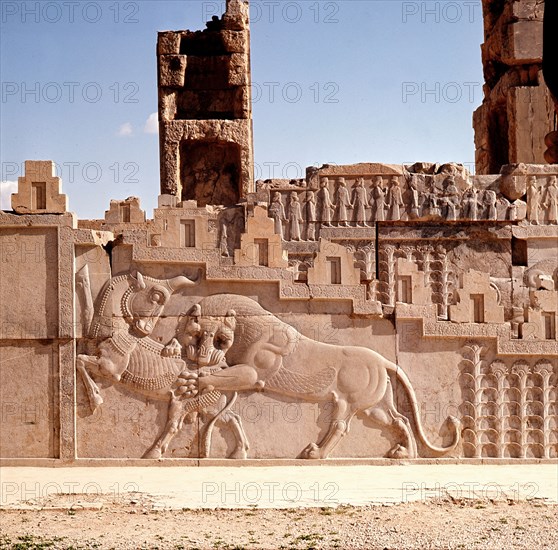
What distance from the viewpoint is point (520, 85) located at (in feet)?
59.4

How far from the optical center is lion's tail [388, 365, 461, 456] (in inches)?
434

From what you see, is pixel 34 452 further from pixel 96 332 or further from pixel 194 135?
pixel 194 135

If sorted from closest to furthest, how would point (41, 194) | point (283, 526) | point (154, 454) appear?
point (283, 526), point (154, 454), point (41, 194)

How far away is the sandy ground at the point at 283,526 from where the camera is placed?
8008mm

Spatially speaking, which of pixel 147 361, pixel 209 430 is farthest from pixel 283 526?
pixel 147 361

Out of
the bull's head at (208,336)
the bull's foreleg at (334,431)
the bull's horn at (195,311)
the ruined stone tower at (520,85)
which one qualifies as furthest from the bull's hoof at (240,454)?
the ruined stone tower at (520,85)

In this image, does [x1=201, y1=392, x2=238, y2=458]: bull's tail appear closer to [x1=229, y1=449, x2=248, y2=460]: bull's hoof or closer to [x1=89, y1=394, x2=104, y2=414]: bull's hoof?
[x1=229, y1=449, x2=248, y2=460]: bull's hoof

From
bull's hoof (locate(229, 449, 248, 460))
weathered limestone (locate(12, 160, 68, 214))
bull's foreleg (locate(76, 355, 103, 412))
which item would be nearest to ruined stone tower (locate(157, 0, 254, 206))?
weathered limestone (locate(12, 160, 68, 214))

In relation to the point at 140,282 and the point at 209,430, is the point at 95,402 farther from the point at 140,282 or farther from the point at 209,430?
the point at 140,282

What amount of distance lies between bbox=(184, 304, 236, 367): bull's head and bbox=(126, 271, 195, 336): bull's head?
1.10 ft

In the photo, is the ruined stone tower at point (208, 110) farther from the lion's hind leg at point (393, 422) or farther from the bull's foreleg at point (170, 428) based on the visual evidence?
the lion's hind leg at point (393, 422)

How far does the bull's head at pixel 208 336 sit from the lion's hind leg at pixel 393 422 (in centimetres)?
172

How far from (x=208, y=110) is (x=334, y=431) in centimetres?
1088

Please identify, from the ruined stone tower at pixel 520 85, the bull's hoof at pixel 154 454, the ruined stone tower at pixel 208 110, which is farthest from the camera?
the ruined stone tower at pixel 208 110
